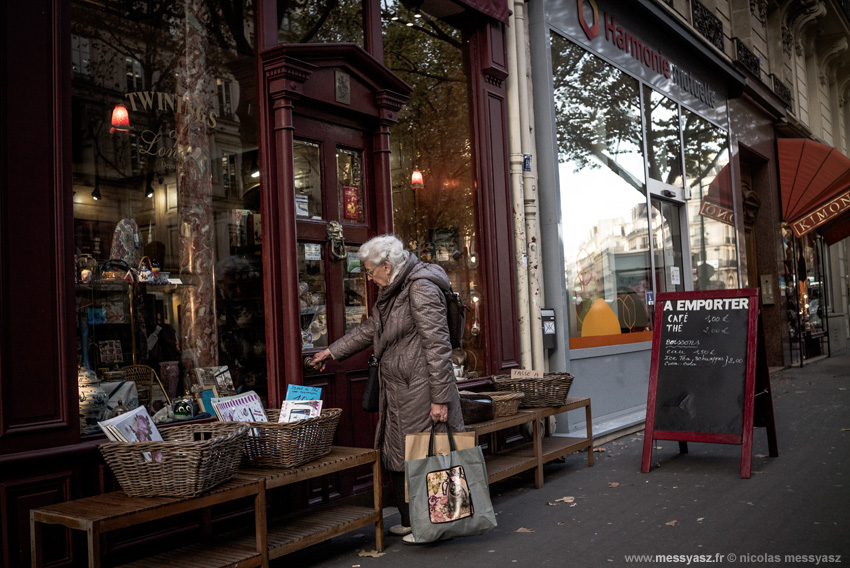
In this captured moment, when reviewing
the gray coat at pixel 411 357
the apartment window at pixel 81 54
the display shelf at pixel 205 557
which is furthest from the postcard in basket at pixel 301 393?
the apartment window at pixel 81 54

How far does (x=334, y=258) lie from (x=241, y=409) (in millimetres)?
1504

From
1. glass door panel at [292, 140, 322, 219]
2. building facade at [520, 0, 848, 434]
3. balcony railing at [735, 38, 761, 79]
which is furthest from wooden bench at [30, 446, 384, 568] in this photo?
balcony railing at [735, 38, 761, 79]

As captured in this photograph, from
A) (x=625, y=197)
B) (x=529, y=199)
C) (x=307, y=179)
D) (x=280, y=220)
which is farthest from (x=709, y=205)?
(x=280, y=220)

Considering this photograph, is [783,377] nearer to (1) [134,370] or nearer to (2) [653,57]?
(2) [653,57]

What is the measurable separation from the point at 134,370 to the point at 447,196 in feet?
12.3

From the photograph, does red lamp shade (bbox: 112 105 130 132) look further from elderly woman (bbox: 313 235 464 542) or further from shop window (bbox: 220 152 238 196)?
elderly woman (bbox: 313 235 464 542)

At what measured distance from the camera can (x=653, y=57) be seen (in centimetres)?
1123

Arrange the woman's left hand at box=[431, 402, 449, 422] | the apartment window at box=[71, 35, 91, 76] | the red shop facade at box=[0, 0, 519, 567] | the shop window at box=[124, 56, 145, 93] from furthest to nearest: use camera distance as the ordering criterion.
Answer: the shop window at box=[124, 56, 145, 93], the woman's left hand at box=[431, 402, 449, 422], the apartment window at box=[71, 35, 91, 76], the red shop facade at box=[0, 0, 519, 567]

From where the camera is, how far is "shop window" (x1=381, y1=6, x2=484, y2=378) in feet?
23.8

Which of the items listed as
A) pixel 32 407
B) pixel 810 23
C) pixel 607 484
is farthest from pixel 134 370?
pixel 810 23

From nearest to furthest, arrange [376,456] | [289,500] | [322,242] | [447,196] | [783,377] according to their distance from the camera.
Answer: [376,456]
[289,500]
[322,242]
[447,196]
[783,377]

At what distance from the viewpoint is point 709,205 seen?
1318 centimetres

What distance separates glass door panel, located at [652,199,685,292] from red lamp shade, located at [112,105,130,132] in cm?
768

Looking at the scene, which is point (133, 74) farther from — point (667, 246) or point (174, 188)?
point (667, 246)
